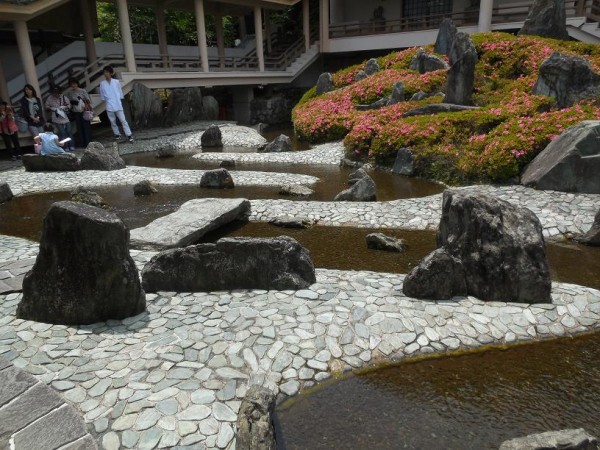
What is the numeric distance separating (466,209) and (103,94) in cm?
1617

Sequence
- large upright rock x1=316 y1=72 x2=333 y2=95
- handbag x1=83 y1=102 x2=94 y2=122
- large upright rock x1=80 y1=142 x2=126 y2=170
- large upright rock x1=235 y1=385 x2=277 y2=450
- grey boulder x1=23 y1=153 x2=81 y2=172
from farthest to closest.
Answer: large upright rock x1=316 y1=72 x2=333 y2=95 < handbag x1=83 y1=102 x2=94 y2=122 < large upright rock x1=80 y1=142 x2=126 y2=170 < grey boulder x1=23 y1=153 x2=81 y2=172 < large upright rock x1=235 y1=385 x2=277 y2=450

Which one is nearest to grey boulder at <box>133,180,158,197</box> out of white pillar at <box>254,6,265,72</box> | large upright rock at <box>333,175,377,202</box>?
large upright rock at <box>333,175,377,202</box>

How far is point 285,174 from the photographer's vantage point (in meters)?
13.6

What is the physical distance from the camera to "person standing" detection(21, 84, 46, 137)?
15327mm

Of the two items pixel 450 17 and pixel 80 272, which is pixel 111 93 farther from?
pixel 450 17

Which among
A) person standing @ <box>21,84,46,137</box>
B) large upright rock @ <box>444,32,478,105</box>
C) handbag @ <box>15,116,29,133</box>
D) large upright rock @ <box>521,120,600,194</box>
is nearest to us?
large upright rock @ <box>521,120,600,194</box>

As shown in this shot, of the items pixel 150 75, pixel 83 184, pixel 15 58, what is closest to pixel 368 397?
pixel 83 184

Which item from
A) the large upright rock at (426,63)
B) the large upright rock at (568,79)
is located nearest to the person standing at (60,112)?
the large upright rock at (426,63)

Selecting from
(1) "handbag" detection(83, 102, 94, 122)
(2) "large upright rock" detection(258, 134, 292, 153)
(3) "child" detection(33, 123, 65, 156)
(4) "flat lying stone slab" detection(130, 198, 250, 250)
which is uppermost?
(1) "handbag" detection(83, 102, 94, 122)

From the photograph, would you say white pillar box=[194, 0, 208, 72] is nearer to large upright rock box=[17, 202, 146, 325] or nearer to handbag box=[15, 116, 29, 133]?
handbag box=[15, 116, 29, 133]

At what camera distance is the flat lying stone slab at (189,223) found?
7.88m

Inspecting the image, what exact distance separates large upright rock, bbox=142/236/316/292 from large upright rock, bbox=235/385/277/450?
2.33m

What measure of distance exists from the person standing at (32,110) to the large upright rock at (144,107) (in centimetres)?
583

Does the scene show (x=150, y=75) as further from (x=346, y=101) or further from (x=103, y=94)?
(x=346, y=101)
